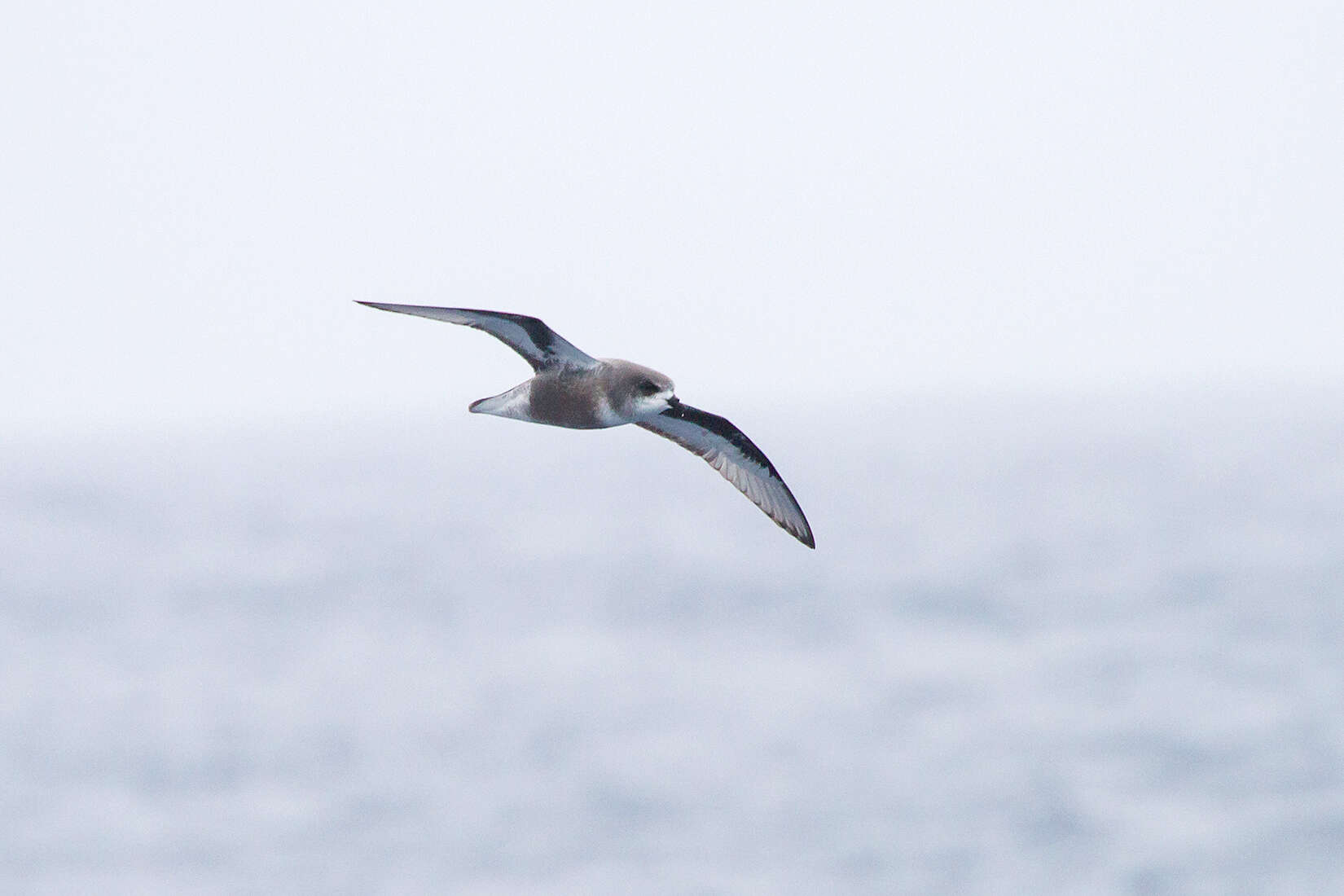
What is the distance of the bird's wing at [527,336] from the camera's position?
14500 millimetres

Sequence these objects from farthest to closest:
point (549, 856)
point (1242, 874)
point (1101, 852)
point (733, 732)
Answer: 1. point (733, 732)
2. point (549, 856)
3. point (1101, 852)
4. point (1242, 874)

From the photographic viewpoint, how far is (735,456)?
1859cm

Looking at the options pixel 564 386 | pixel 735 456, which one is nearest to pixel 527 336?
pixel 564 386

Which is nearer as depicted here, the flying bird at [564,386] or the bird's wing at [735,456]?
the flying bird at [564,386]

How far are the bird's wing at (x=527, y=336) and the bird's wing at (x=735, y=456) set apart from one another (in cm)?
254

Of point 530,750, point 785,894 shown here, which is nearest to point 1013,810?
point 785,894

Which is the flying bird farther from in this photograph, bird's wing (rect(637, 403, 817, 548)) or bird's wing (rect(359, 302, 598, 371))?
bird's wing (rect(637, 403, 817, 548))

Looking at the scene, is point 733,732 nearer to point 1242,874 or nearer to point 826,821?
point 826,821

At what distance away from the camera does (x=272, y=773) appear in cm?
18938

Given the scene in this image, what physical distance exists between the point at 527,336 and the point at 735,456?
434 cm

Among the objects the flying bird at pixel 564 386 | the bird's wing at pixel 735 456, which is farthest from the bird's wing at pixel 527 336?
the bird's wing at pixel 735 456

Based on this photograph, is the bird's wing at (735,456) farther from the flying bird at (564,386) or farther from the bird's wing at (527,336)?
the bird's wing at (527,336)

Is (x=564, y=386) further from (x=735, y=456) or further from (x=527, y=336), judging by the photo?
(x=735, y=456)

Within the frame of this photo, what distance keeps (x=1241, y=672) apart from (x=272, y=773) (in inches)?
4941
